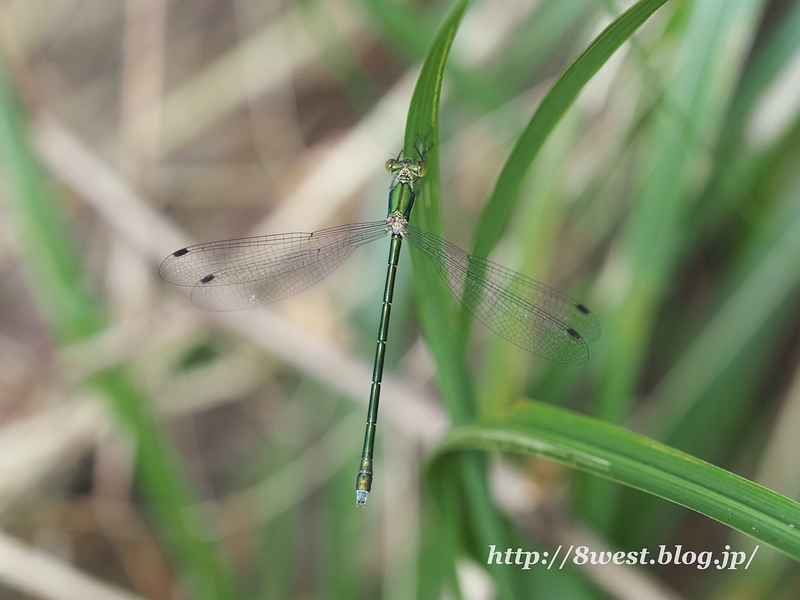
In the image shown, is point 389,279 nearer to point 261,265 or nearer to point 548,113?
point 261,265

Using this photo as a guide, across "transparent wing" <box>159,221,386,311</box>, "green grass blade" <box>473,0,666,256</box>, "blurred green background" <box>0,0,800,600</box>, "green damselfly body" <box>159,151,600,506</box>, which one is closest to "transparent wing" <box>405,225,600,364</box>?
"green damselfly body" <box>159,151,600,506</box>

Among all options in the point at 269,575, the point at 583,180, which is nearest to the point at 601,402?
the point at 583,180

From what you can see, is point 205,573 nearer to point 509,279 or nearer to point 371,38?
point 509,279

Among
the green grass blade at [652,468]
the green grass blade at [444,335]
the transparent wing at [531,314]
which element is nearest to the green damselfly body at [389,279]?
the transparent wing at [531,314]

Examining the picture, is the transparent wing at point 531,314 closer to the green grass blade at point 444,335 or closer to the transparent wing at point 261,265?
the green grass blade at point 444,335

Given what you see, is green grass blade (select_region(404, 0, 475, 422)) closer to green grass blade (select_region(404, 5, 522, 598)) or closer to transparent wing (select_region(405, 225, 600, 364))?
green grass blade (select_region(404, 5, 522, 598))

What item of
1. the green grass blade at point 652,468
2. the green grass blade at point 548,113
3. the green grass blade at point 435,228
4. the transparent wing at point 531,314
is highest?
the transparent wing at point 531,314
